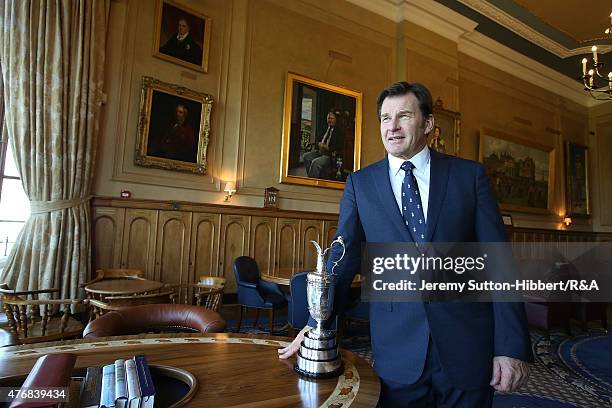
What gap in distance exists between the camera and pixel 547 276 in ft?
19.6

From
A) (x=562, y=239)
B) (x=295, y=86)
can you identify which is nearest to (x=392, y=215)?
(x=295, y=86)

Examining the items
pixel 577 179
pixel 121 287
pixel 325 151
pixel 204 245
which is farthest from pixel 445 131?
pixel 121 287

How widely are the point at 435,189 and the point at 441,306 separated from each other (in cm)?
38

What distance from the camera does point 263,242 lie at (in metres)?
5.92

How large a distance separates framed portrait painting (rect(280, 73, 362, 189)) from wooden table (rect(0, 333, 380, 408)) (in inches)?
192

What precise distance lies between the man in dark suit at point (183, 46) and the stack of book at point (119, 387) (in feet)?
17.0

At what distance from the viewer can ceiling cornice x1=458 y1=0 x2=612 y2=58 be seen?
7754mm

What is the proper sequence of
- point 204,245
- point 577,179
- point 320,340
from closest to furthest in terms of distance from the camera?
point 320,340 < point 204,245 < point 577,179

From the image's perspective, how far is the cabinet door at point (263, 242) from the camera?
19.1ft

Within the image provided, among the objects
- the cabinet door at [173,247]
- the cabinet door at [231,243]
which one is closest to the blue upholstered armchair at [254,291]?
the cabinet door at [231,243]

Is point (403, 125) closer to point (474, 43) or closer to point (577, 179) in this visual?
point (474, 43)

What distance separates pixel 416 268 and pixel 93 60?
4.79 metres

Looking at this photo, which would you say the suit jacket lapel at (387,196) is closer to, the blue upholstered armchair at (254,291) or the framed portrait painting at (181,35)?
the blue upholstered armchair at (254,291)

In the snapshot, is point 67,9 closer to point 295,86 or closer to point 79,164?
point 79,164
